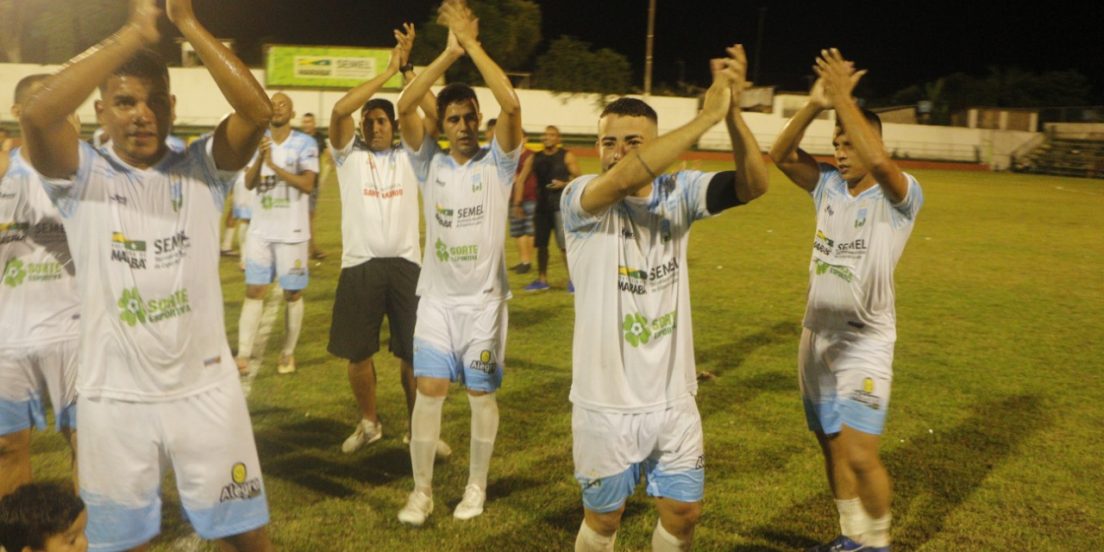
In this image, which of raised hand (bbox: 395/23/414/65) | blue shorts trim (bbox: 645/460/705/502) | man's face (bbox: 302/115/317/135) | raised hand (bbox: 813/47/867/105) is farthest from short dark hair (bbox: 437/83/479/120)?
man's face (bbox: 302/115/317/135)

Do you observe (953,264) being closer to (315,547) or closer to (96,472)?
(315,547)

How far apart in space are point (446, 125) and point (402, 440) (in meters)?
2.53

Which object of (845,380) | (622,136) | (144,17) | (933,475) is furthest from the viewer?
(933,475)

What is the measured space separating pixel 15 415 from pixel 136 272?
1.86 metres

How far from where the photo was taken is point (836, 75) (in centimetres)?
404

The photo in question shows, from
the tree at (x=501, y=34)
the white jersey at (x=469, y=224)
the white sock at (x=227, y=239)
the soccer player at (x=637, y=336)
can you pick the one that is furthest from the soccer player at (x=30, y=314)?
the tree at (x=501, y=34)

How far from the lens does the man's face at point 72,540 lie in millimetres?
3049

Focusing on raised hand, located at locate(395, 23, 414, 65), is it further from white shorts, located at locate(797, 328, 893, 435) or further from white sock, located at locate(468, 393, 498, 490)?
white shorts, located at locate(797, 328, 893, 435)

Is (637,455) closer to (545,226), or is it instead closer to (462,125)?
(462,125)

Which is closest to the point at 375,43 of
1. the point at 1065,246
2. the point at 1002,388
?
A: the point at 1065,246

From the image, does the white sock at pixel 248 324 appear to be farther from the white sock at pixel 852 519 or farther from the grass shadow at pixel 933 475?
the white sock at pixel 852 519

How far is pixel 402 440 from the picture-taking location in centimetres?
653

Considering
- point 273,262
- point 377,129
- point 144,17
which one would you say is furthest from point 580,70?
point 144,17

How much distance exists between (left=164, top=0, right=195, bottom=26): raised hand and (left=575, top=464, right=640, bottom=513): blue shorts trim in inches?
89.7
